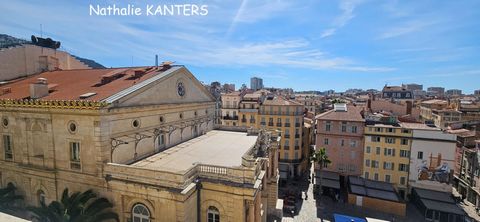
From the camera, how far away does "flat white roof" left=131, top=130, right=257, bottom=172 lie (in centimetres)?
2049

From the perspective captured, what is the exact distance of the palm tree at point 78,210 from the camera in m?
16.2

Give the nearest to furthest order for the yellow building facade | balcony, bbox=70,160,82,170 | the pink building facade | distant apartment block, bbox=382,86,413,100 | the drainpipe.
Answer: the drainpipe < balcony, bbox=70,160,82,170 < the yellow building facade < the pink building facade < distant apartment block, bbox=382,86,413,100

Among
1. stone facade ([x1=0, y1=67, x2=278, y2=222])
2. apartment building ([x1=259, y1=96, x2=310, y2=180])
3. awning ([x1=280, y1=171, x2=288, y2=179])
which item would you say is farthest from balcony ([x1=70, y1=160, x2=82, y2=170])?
apartment building ([x1=259, y1=96, x2=310, y2=180])

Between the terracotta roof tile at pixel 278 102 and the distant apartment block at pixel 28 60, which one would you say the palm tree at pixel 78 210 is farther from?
the terracotta roof tile at pixel 278 102

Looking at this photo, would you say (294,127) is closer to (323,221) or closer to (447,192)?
(323,221)

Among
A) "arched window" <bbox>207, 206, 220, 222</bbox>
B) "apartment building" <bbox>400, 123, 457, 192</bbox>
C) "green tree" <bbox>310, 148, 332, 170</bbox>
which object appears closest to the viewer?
"arched window" <bbox>207, 206, 220, 222</bbox>

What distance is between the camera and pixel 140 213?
1772cm

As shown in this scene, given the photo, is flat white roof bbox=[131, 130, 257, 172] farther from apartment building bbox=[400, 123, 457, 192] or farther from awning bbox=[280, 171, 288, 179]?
apartment building bbox=[400, 123, 457, 192]

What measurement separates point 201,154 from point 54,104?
1229 centimetres

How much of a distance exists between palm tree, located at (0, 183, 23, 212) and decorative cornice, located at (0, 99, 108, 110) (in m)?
7.46

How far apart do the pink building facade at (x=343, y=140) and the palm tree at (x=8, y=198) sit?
4736cm

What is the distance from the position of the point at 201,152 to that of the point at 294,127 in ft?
117

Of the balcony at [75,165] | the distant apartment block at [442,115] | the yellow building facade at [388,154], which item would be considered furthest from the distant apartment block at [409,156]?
the balcony at [75,165]

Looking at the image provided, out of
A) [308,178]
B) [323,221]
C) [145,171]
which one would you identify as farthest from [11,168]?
[308,178]
